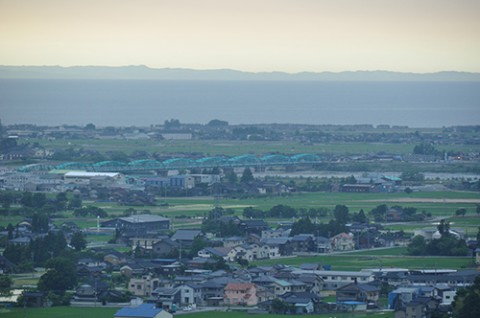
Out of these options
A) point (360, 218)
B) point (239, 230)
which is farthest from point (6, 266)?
point (360, 218)

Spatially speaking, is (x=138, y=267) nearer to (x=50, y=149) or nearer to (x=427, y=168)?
(x=427, y=168)

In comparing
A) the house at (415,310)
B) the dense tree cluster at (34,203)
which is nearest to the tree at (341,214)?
the dense tree cluster at (34,203)

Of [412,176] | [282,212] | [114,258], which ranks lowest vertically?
[412,176]

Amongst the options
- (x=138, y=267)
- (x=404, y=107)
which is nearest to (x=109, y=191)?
(x=138, y=267)

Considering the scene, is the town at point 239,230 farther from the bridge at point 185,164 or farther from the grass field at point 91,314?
the grass field at point 91,314

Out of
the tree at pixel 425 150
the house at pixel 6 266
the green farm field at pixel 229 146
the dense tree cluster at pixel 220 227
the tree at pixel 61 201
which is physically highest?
the house at pixel 6 266

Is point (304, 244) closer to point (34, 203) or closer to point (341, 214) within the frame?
point (341, 214)
